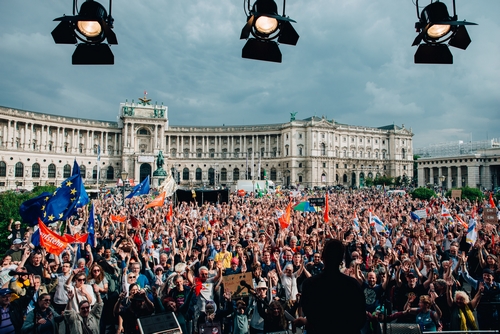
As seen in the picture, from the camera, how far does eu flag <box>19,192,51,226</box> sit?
33.3 ft

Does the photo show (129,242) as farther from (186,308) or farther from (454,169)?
(454,169)

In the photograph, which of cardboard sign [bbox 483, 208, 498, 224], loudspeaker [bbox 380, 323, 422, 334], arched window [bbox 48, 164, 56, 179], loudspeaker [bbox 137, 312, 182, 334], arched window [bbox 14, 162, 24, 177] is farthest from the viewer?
arched window [bbox 48, 164, 56, 179]

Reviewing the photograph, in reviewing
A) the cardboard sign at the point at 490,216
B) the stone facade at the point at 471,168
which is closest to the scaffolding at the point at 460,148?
the stone facade at the point at 471,168

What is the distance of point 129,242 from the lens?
31.9 feet

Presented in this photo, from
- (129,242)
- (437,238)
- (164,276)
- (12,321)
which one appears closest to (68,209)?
(129,242)

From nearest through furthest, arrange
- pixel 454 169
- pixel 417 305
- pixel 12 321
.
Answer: pixel 12 321
pixel 417 305
pixel 454 169

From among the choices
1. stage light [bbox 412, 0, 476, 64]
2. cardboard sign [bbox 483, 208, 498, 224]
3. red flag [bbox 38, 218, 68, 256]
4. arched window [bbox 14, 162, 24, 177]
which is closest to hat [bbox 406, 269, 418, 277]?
stage light [bbox 412, 0, 476, 64]

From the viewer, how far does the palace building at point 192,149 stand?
69.8m

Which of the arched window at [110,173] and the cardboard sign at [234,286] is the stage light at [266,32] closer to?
the cardboard sign at [234,286]

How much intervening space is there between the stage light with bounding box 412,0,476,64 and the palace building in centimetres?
6551

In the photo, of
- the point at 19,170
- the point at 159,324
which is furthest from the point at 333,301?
the point at 19,170

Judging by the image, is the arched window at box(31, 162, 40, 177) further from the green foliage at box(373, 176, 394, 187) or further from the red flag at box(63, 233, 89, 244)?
the green foliage at box(373, 176, 394, 187)

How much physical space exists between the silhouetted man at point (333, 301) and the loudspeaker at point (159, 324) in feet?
6.65

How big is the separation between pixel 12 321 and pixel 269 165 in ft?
277
